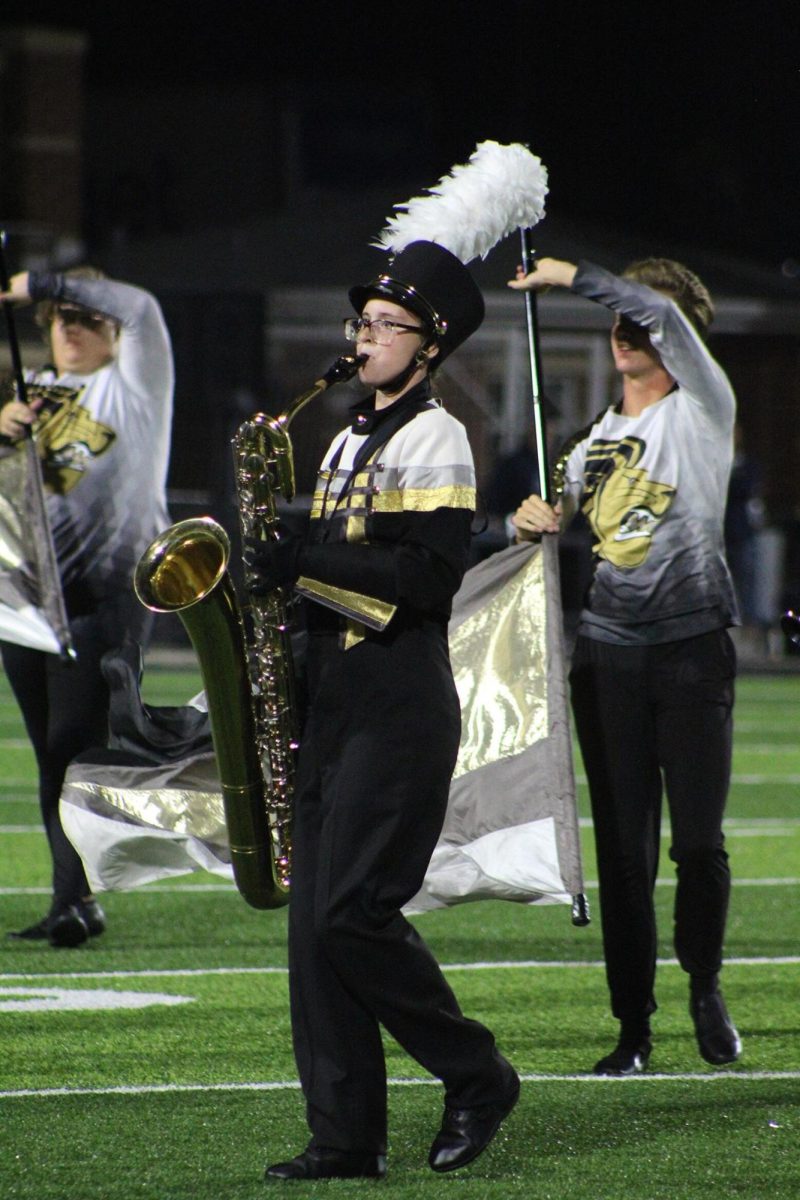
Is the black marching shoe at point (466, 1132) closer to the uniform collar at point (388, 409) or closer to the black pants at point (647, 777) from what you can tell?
the black pants at point (647, 777)

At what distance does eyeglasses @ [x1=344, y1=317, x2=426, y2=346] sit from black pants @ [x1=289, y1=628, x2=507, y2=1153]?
0.60 meters

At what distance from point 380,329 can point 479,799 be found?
128cm

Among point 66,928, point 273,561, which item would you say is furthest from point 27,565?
point 273,561

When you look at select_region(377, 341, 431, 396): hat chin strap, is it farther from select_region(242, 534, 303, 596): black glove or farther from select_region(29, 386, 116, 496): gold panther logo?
select_region(29, 386, 116, 496): gold panther logo

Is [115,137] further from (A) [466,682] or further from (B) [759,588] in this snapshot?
(A) [466,682]

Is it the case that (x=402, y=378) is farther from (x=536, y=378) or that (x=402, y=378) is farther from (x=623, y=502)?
(x=623, y=502)

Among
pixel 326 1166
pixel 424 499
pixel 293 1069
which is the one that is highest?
pixel 424 499

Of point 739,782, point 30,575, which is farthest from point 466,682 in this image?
point 739,782

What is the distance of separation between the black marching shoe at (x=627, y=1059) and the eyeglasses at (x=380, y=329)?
2045 mm

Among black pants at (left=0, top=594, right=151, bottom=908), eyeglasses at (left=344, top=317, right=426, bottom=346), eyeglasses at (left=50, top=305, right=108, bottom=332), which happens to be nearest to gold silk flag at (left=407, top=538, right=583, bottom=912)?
eyeglasses at (left=344, top=317, right=426, bottom=346)

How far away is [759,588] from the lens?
63.5ft

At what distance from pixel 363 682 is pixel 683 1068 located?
1702 mm

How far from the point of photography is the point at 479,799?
4.72 meters

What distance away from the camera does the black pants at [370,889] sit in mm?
3891
